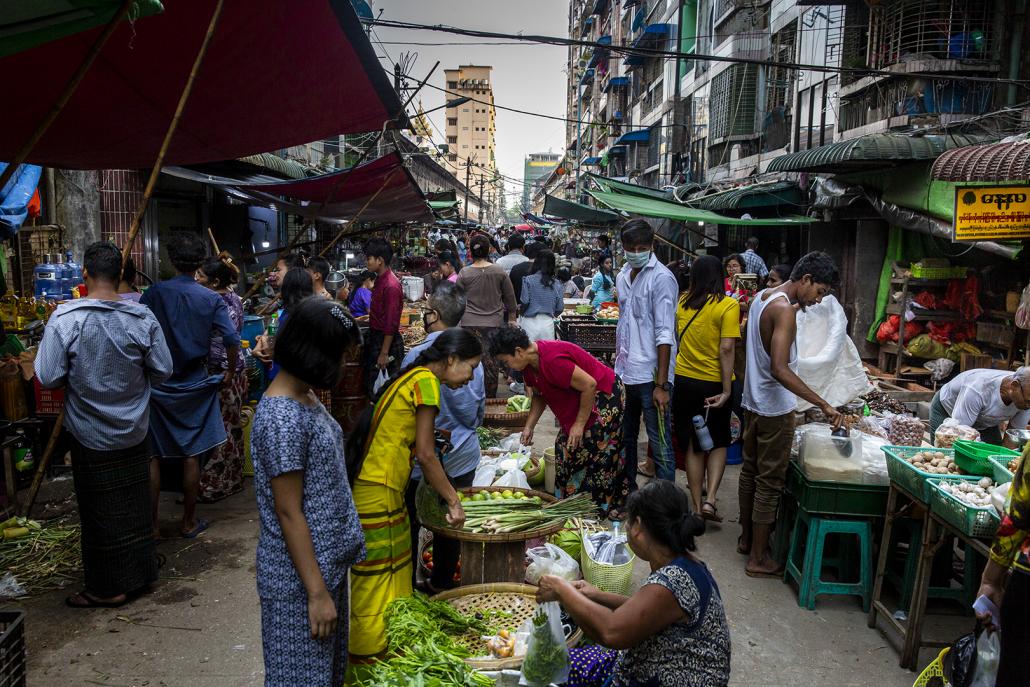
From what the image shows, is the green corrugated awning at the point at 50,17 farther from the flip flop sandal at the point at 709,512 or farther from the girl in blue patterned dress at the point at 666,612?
the flip flop sandal at the point at 709,512

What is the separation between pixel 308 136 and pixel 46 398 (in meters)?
2.90

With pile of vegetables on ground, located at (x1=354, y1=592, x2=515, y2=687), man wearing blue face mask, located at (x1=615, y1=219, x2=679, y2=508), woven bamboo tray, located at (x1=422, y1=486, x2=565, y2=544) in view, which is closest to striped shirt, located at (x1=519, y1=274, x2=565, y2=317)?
man wearing blue face mask, located at (x1=615, y1=219, x2=679, y2=508)

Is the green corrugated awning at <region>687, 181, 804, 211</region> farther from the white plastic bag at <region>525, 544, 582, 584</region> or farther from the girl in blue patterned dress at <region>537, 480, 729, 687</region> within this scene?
the girl in blue patterned dress at <region>537, 480, 729, 687</region>

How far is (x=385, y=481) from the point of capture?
3.03m

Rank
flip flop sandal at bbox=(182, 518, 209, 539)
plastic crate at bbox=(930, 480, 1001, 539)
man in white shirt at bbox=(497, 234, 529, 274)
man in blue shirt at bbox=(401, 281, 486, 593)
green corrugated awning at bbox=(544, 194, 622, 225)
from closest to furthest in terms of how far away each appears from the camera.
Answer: plastic crate at bbox=(930, 480, 1001, 539)
man in blue shirt at bbox=(401, 281, 486, 593)
flip flop sandal at bbox=(182, 518, 209, 539)
man in white shirt at bbox=(497, 234, 529, 274)
green corrugated awning at bbox=(544, 194, 622, 225)

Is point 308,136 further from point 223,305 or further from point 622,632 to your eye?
point 622,632

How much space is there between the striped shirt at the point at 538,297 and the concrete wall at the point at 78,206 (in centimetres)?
530

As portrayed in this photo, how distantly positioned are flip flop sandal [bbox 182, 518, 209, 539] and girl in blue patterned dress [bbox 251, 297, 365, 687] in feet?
10.3

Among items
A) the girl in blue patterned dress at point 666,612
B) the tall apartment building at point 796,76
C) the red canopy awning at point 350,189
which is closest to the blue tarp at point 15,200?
the red canopy awning at point 350,189

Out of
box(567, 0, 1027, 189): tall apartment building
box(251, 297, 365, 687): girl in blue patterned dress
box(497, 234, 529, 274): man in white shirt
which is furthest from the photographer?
box(497, 234, 529, 274): man in white shirt

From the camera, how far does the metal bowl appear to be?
410 cm

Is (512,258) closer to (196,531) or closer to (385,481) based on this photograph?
(196,531)

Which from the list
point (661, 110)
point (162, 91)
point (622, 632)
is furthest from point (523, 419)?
point (661, 110)

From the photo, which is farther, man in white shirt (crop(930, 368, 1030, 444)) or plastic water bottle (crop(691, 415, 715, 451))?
plastic water bottle (crop(691, 415, 715, 451))
